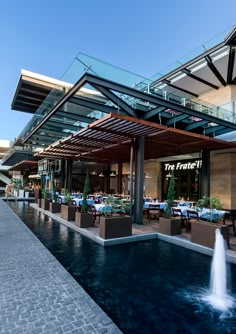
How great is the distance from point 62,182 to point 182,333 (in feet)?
58.6

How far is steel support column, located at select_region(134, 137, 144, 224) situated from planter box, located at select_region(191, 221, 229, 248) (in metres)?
3.39

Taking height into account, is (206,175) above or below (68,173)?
below

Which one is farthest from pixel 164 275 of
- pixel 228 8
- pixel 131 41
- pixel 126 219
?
pixel 131 41

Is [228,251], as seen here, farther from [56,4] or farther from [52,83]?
[52,83]

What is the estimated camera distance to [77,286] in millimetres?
3842

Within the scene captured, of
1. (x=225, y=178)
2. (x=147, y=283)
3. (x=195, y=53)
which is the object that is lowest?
(x=147, y=283)

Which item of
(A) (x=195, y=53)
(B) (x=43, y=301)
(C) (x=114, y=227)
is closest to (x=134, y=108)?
(C) (x=114, y=227)

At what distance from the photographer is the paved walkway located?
8.96 ft

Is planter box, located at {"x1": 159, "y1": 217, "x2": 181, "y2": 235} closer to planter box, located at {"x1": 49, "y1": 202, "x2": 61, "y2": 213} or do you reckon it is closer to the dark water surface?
the dark water surface

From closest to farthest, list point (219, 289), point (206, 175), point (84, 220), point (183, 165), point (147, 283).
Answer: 1. point (219, 289)
2. point (147, 283)
3. point (84, 220)
4. point (206, 175)
5. point (183, 165)

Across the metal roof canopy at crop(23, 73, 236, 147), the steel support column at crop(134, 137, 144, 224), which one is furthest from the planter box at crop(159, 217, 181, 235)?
the metal roof canopy at crop(23, 73, 236, 147)

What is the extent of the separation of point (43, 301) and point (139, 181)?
694 cm

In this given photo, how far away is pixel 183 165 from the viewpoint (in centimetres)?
1750

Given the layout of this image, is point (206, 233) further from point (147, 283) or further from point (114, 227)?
point (147, 283)
